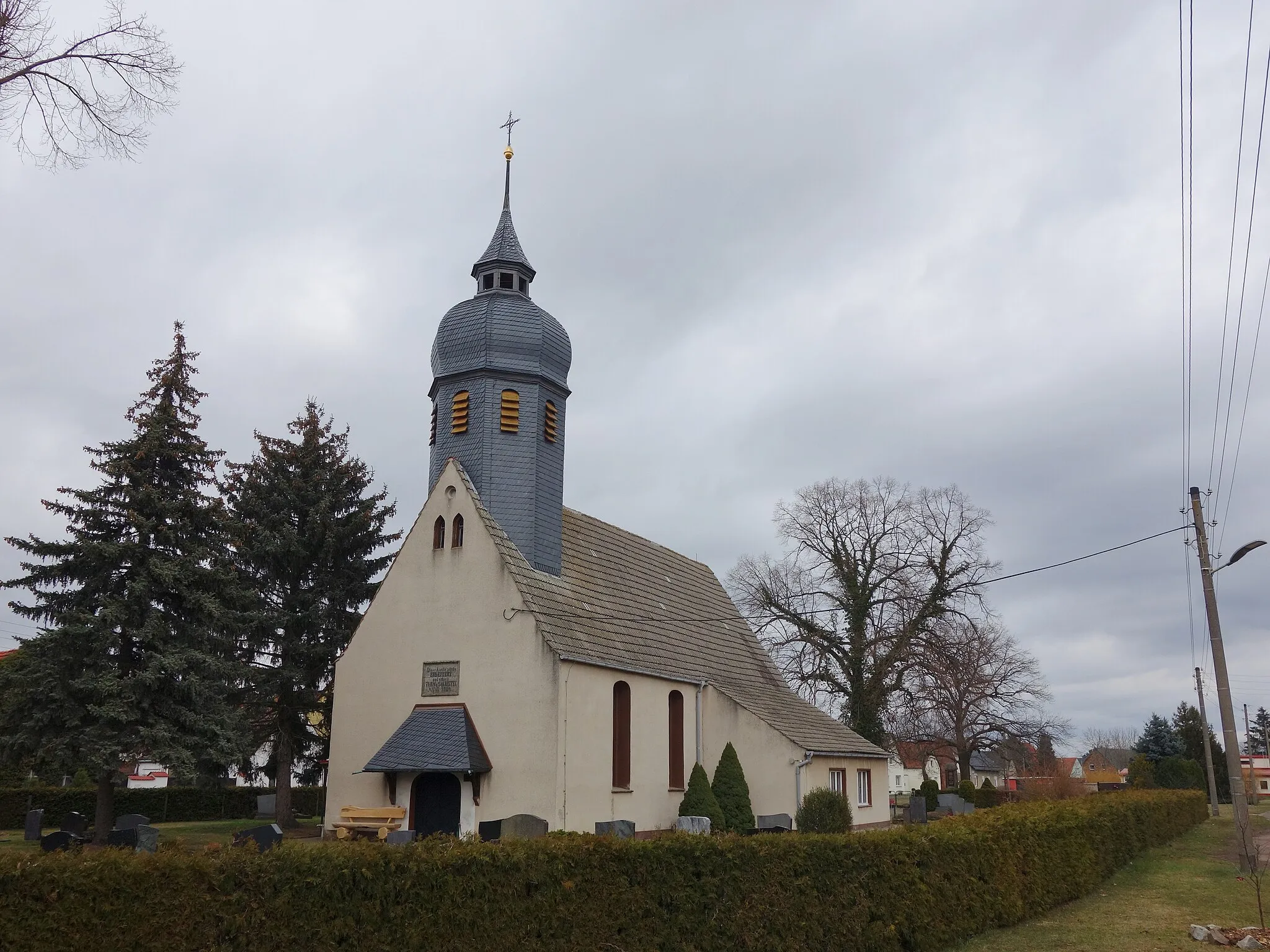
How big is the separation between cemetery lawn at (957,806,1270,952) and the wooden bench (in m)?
13.3

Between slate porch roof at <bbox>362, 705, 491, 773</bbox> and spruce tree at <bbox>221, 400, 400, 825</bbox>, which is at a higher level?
spruce tree at <bbox>221, 400, 400, 825</bbox>

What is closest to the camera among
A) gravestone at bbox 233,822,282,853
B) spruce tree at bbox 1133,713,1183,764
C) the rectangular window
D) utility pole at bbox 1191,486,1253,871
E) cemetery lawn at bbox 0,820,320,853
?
gravestone at bbox 233,822,282,853

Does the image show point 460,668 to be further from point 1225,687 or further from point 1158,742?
point 1158,742

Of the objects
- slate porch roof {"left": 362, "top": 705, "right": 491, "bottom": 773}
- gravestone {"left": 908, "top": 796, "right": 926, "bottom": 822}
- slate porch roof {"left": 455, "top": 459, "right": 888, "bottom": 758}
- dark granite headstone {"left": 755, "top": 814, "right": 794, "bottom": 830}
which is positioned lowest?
gravestone {"left": 908, "top": 796, "right": 926, "bottom": 822}

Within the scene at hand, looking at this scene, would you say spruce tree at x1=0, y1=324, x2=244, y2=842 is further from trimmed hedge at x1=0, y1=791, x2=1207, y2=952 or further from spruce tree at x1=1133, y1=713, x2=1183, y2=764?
spruce tree at x1=1133, y1=713, x2=1183, y2=764

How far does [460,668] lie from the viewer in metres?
23.3

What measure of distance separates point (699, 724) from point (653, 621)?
3.18m

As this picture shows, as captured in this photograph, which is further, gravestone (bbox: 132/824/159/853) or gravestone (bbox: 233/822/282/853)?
gravestone (bbox: 132/824/159/853)

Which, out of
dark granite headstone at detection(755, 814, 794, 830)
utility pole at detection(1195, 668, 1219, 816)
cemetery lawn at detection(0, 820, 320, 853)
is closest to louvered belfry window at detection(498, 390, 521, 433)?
cemetery lawn at detection(0, 820, 320, 853)

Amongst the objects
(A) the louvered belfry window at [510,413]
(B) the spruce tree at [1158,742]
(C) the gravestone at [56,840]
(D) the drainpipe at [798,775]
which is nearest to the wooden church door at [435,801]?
(A) the louvered belfry window at [510,413]

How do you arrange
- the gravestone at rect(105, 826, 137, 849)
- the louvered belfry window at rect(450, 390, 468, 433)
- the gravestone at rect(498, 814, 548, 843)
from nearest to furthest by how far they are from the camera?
the gravestone at rect(105, 826, 137, 849) → the gravestone at rect(498, 814, 548, 843) → the louvered belfry window at rect(450, 390, 468, 433)

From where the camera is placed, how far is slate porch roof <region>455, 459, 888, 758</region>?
2412 centimetres

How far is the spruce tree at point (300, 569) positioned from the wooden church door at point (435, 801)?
852 cm

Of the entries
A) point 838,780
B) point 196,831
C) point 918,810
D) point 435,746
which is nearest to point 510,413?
point 435,746
